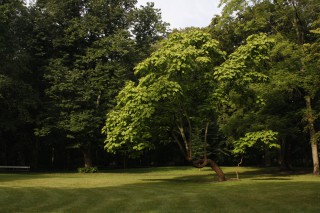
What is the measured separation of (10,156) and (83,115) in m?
22.1

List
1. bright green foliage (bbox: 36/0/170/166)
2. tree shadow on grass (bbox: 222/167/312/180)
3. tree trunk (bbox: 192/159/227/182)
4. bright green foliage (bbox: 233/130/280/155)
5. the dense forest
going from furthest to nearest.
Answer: bright green foliage (bbox: 36/0/170/166) → tree shadow on grass (bbox: 222/167/312/180) → tree trunk (bbox: 192/159/227/182) → bright green foliage (bbox: 233/130/280/155) → the dense forest

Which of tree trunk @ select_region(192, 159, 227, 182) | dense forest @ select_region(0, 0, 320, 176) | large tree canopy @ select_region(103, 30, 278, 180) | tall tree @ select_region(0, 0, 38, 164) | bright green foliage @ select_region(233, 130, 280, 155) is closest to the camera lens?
large tree canopy @ select_region(103, 30, 278, 180)

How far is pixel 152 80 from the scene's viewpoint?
77.5 feet

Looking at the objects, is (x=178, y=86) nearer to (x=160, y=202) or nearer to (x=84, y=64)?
(x=160, y=202)

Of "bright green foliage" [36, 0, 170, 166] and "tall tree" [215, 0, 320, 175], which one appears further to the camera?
"bright green foliage" [36, 0, 170, 166]

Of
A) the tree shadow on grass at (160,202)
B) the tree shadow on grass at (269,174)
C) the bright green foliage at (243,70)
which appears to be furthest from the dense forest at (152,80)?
the tree shadow on grass at (160,202)

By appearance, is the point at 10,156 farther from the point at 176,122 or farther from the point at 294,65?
the point at 294,65

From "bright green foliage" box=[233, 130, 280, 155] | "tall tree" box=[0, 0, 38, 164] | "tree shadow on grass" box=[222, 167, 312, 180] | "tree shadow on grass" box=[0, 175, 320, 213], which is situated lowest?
"tree shadow on grass" box=[0, 175, 320, 213]

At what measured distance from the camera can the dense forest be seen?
2377 cm

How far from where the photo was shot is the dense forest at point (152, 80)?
23766 mm

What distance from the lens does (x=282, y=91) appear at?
1284 inches

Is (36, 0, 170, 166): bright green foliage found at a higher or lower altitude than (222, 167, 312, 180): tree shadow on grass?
higher

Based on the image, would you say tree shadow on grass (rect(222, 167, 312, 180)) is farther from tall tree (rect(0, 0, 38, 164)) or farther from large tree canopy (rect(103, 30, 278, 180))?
tall tree (rect(0, 0, 38, 164))

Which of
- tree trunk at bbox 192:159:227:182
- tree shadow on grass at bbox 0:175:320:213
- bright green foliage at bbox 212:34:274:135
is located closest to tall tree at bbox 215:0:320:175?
bright green foliage at bbox 212:34:274:135
